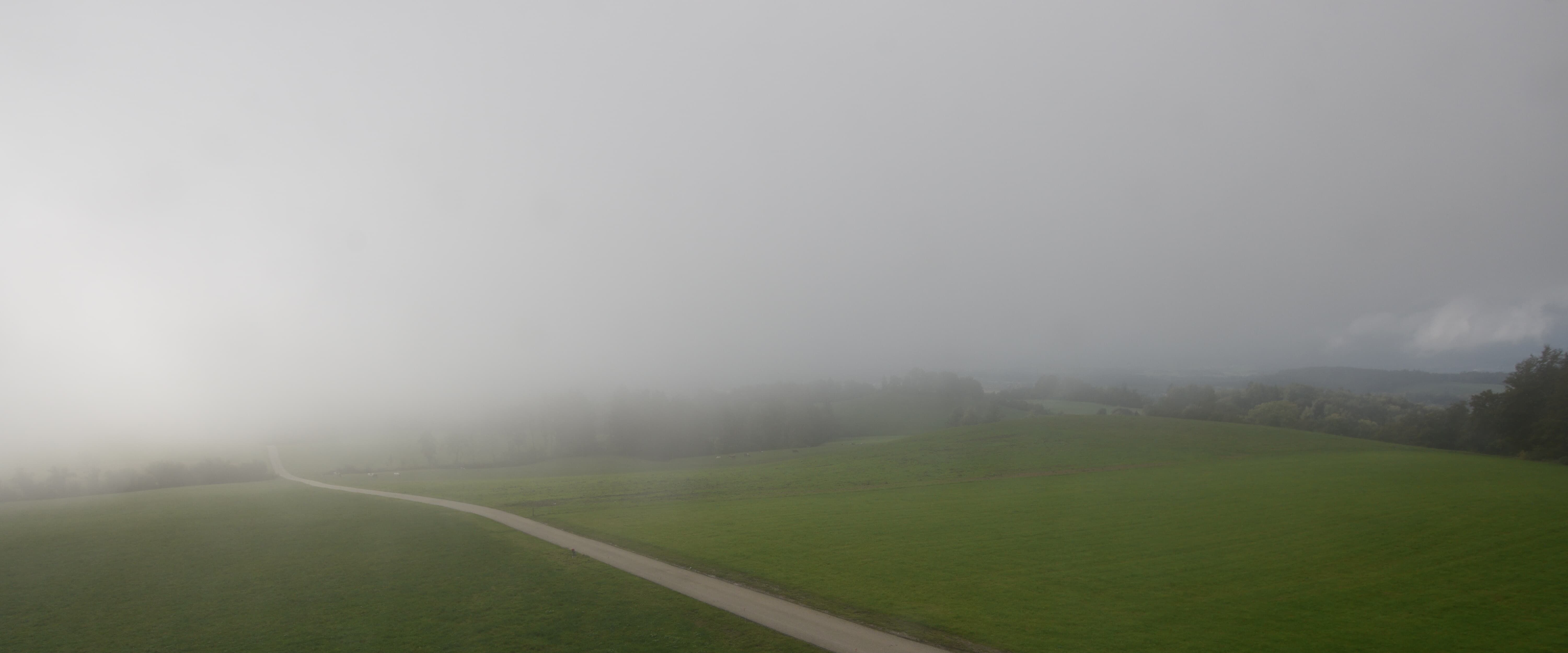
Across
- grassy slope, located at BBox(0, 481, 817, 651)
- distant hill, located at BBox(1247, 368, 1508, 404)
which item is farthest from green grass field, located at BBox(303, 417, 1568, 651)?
distant hill, located at BBox(1247, 368, 1508, 404)

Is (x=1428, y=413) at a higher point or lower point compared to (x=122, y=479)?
lower

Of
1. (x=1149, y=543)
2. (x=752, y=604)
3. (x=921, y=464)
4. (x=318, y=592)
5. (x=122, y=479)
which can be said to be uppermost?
(x=122, y=479)

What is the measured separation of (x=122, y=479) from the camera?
6262 centimetres

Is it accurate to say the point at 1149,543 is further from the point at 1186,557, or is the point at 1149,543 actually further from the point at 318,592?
the point at 318,592

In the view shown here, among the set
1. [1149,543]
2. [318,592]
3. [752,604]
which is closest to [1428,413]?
[1149,543]

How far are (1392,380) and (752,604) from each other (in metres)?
206

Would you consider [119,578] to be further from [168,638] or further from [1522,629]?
[1522,629]

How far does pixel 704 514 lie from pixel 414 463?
8456 centimetres

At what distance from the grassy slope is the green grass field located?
537 cm

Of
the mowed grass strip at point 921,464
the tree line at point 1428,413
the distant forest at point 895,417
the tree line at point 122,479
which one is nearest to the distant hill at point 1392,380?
the distant forest at point 895,417

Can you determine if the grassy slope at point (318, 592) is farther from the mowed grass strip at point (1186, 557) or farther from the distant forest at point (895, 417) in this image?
the distant forest at point (895, 417)

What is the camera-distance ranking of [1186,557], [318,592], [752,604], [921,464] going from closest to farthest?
1. [752,604]
2. [318,592]
3. [1186,557]
4. [921,464]

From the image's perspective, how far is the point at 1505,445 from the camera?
57625 millimetres

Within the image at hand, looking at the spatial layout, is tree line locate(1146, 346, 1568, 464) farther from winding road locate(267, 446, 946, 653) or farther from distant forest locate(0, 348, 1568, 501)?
winding road locate(267, 446, 946, 653)
